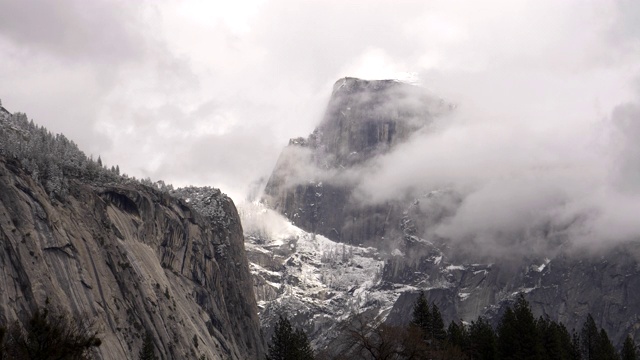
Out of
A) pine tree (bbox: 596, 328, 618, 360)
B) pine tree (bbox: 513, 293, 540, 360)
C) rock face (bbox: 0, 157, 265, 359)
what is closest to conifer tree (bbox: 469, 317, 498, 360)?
pine tree (bbox: 513, 293, 540, 360)

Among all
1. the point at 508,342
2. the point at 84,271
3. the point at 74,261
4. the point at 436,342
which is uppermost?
the point at 74,261

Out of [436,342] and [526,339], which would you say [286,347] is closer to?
[436,342]

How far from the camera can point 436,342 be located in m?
82.4

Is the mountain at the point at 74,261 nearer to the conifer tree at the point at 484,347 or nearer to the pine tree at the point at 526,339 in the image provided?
the conifer tree at the point at 484,347

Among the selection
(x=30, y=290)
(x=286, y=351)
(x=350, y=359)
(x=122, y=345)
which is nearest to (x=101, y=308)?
(x=122, y=345)

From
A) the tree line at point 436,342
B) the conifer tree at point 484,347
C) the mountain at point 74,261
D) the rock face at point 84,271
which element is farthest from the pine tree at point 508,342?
the rock face at point 84,271

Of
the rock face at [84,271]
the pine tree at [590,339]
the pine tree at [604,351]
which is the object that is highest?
the rock face at [84,271]

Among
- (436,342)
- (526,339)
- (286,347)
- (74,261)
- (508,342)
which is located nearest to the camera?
(436,342)

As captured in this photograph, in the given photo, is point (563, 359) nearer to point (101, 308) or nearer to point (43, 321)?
point (43, 321)

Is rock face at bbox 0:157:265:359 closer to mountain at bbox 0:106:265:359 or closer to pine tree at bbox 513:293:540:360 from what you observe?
mountain at bbox 0:106:265:359

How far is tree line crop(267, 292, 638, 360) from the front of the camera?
68.4 m

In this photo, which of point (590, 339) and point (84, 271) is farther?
point (84, 271)

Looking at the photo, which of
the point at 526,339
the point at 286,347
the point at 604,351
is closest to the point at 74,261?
the point at 286,347

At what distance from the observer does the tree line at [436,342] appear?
68.4 metres
